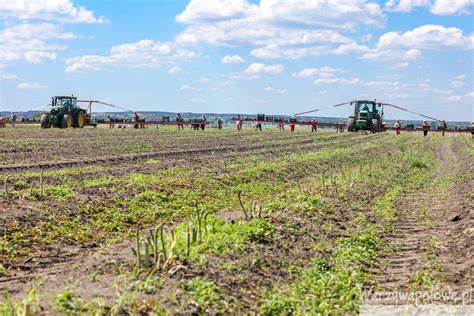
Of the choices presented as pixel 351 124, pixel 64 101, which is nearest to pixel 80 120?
pixel 64 101

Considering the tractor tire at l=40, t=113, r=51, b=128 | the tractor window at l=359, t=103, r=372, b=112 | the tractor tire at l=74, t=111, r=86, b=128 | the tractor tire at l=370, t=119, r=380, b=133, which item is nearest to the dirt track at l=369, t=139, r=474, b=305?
the tractor tire at l=40, t=113, r=51, b=128

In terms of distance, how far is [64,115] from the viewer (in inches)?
1699

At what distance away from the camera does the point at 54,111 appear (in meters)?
43.5

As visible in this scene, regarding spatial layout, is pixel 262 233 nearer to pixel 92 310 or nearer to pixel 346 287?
pixel 346 287

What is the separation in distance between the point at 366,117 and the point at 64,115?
22290 millimetres

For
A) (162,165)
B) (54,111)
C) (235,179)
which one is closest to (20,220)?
(235,179)

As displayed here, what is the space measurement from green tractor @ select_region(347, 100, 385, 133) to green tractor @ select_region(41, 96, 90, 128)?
66.4 feet

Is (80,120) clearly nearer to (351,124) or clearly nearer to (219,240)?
(351,124)

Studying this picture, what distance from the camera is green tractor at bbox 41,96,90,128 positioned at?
4300 cm

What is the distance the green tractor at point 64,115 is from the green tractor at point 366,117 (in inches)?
797

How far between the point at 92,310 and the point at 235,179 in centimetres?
1111

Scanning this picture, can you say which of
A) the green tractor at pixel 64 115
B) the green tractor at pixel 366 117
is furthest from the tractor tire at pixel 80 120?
the green tractor at pixel 366 117

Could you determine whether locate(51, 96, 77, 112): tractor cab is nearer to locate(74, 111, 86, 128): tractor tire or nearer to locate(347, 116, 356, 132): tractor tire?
locate(74, 111, 86, 128): tractor tire

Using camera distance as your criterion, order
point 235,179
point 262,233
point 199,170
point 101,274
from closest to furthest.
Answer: point 101,274 → point 262,233 → point 235,179 → point 199,170
